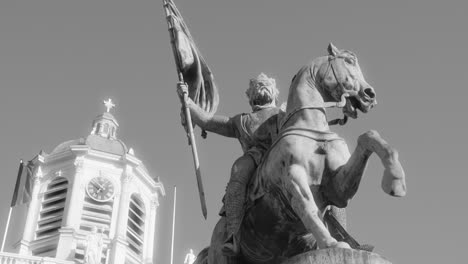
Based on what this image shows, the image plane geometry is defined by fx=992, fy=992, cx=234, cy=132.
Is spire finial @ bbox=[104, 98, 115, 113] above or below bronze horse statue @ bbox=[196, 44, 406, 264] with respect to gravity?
above

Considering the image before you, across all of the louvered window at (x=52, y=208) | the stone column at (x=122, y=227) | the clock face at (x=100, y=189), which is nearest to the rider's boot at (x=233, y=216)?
the stone column at (x=122, y=227)

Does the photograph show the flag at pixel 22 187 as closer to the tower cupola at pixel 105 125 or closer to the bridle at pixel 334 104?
the tower cupola at pixel 105 125

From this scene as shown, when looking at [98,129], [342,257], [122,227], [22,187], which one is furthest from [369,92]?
[98,129]

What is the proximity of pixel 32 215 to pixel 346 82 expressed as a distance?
69457 millimetres

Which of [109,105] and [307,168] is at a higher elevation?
[109,105]

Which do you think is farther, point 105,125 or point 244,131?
point 105,125

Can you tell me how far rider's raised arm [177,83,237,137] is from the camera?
11469mm

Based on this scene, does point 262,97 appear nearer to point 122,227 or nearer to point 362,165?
point 362,165

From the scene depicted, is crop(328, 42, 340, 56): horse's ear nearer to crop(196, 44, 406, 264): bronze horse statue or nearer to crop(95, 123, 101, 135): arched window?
crop(196, 44, 406, 264): bronze horse statue

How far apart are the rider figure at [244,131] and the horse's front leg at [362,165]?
114 cm

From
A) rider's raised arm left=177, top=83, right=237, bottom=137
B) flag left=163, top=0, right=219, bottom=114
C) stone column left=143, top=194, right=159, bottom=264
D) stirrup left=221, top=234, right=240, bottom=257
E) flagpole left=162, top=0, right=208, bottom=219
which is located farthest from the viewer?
stone column left=143, top=194, right=159, bottom=264

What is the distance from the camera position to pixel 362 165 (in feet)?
30.1

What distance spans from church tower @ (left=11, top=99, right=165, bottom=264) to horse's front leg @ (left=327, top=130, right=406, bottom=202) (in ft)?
210

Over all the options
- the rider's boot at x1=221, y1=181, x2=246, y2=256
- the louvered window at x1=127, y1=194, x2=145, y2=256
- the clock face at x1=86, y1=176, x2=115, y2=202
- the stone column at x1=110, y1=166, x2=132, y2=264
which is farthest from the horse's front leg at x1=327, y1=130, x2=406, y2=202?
the louvered window at x1=127, y1=194, x2=145, y2=256
